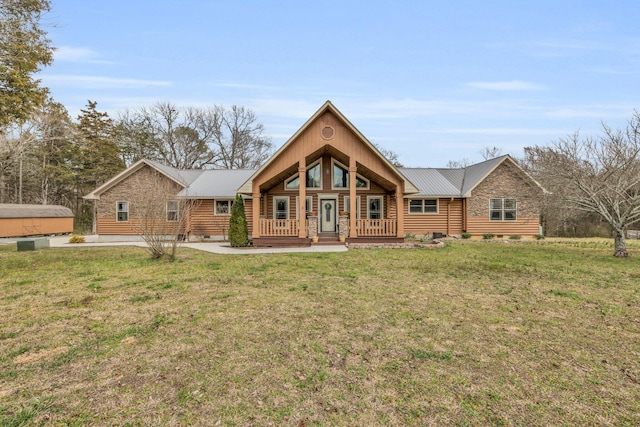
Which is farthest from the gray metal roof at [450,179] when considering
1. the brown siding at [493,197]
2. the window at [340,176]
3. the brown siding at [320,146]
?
the brown siding at [320,146]

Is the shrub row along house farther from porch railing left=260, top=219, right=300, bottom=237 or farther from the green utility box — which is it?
the green utility box

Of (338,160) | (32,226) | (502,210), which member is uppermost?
(338,160)

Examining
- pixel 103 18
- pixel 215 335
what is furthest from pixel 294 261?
pixel 103 18

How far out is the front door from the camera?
56.6 feet

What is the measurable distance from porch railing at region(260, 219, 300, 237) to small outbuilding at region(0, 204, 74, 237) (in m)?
22.1

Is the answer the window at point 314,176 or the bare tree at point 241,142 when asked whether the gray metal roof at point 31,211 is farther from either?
the window at point 314,176

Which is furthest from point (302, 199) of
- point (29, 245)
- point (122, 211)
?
point (29, 245)

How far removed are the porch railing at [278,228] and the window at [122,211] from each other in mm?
10389

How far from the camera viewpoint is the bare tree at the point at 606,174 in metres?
10.4

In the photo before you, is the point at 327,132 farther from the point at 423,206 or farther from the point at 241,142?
the point at 241,142

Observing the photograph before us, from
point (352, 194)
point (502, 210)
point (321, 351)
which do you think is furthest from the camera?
point (502, 210)

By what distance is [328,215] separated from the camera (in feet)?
56.6

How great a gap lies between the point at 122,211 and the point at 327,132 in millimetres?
14439

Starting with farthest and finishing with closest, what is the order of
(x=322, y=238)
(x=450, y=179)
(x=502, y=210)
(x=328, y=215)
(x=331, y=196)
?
1. (x=450, y=179)
2. (x=502, y=210)
3. (x=328, y=215)
4. (x=331, y=196)
5. (x=322, y=238)
